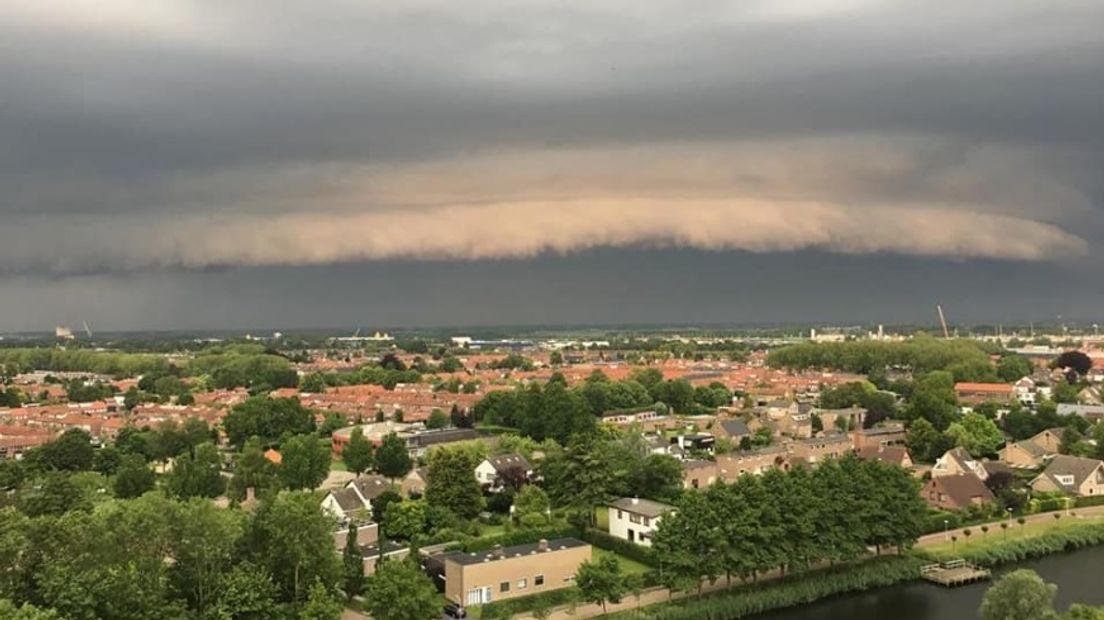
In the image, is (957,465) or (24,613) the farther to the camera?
(957,465)

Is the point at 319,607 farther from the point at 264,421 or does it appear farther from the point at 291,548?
the point at 264,421

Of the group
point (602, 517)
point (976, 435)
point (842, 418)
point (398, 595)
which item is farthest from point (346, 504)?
Result: point (842, 418)

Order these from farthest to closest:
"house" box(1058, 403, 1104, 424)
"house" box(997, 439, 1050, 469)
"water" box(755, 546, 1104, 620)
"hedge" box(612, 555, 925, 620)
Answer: "house" box(1058, 403, 1104, 424)
"house" box(997, 439, 1050, 469)
"water" box(755, 546, 1104, 620)
"hedge" box(612, 555, 925, 620)

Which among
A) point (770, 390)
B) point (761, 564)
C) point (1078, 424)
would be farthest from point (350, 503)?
point (770, 390)

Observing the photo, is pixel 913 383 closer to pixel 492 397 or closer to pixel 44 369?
pixel 492 397

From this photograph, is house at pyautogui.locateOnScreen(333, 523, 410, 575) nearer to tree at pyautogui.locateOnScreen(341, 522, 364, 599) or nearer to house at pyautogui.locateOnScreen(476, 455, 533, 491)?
tree at pyautogui.locateOnScreen(341, 522, 364, 599)

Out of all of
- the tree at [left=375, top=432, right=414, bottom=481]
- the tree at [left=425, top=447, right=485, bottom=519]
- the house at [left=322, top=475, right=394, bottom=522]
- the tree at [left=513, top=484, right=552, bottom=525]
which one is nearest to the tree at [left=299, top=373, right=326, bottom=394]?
the tree at [left=375, top=432, right=414, bottom=481]

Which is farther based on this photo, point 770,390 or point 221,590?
point 770,390
